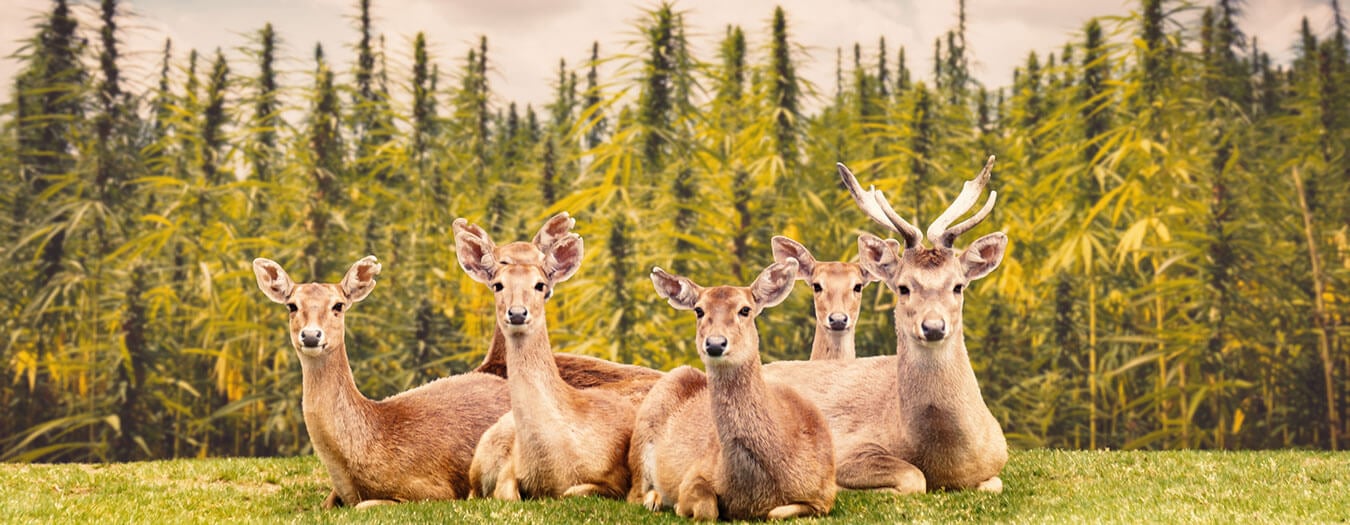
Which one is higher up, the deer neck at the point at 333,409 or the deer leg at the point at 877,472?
the deer neck at the point at 333,409

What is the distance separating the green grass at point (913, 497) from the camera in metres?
6.86

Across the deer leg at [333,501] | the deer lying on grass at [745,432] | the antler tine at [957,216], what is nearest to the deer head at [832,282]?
the antler tine at [957,216]

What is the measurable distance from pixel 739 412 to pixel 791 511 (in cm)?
61

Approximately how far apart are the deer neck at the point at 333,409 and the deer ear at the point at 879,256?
10.8ft

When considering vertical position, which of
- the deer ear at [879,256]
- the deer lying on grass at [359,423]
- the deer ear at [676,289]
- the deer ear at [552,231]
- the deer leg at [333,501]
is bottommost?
the deer leg at [333,501]

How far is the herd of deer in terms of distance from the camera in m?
6.55

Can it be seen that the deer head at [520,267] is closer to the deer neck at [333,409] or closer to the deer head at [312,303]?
the deer head at [312,303]

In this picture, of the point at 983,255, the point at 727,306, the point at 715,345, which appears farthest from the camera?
the point at 983,255

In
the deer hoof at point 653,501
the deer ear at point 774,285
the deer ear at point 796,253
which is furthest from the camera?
the deer ear at point 796,253

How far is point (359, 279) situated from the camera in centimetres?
795

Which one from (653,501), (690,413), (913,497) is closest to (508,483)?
(653,501)

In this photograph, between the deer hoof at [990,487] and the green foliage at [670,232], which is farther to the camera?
the green foliage at [670,232]

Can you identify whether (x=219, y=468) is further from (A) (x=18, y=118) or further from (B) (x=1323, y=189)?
(B) (x=1323, y=189)

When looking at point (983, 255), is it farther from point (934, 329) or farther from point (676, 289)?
point (676, 289)
